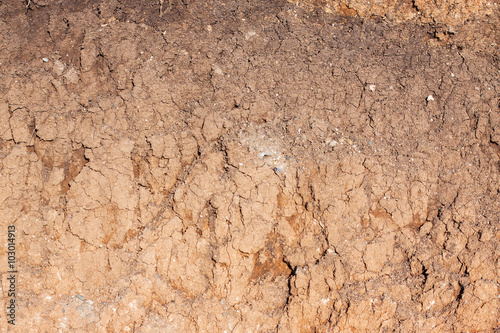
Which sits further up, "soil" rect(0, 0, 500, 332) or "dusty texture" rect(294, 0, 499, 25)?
"dusty texture" rect(294, 0, 499, 25)

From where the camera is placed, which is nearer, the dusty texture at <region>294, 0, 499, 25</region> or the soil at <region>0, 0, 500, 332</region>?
the soil at <region>0, 0, 500, 332</region>

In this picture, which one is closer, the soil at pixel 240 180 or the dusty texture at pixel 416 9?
the soil at pixel 240 180

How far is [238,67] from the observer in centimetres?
357

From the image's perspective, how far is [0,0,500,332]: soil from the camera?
10.7 feet

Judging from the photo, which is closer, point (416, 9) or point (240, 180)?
point (240, 180)

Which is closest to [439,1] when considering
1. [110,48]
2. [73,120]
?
[110,48]

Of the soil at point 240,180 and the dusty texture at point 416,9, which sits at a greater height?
the dusty texture at point 416,9

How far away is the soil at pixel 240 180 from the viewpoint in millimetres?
3270

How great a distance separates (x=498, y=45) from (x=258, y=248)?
118 inches

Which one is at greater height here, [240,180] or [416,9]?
[416,9]

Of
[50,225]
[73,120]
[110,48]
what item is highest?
[110,48]

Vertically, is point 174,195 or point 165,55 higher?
point 165,55

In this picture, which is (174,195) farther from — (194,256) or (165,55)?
(165,55)

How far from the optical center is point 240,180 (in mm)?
3293
